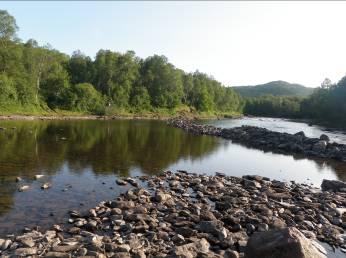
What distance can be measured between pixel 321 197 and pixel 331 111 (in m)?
115

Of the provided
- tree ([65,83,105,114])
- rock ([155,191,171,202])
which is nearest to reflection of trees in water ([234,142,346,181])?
rock ([155,191,171,202])

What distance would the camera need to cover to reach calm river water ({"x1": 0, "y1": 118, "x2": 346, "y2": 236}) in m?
21.1

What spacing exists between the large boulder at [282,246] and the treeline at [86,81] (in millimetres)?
82381

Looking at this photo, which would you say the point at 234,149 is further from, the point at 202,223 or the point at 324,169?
the point at 202,223

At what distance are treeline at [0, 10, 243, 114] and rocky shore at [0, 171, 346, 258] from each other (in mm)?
72560

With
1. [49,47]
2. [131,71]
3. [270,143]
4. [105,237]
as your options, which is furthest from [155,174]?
[131,71]

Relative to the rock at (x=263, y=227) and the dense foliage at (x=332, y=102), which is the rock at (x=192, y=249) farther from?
the dense foliage at (x=332, y=102)

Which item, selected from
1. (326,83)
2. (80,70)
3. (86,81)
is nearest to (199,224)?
(86,81)

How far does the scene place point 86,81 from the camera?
130 metres

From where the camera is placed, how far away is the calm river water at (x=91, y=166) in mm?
21109

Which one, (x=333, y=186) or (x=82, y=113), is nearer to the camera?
(x=333, y=186)

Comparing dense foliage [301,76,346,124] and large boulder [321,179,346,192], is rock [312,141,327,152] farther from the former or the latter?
dense foliage [301,76,346,124]

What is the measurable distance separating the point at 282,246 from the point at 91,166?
2323cm

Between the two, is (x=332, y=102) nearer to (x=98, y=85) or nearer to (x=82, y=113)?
(x=98, y=85)
